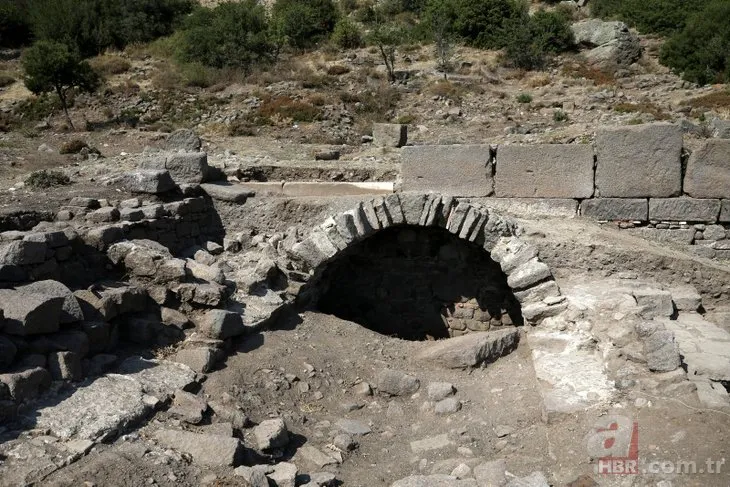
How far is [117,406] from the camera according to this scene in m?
4.95

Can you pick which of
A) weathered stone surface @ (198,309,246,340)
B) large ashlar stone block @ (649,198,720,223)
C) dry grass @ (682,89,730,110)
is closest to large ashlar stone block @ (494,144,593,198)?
large ashlar stone block @ (649,198,720,223)

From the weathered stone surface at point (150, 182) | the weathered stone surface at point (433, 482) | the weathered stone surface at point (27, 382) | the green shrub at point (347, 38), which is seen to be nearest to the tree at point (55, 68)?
the weathered stone surface at point (150, 182)

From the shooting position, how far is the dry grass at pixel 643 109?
18000mm

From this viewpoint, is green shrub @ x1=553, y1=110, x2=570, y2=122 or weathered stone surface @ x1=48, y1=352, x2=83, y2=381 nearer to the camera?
Result: weathered stone surface @ x1=48, y1=352, x2=83, y2=381

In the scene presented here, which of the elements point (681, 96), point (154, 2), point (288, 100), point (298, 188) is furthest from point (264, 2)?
point (298, 188)

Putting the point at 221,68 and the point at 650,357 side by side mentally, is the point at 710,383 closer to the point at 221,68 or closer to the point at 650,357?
Result: the point at 650,357

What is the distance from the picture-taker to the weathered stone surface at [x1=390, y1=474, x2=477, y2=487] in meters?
4.50

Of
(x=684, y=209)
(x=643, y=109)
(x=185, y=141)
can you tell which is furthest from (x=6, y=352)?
(x=643, y=109)

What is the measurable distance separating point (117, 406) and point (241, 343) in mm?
1717

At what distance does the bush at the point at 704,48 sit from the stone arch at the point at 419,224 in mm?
20870

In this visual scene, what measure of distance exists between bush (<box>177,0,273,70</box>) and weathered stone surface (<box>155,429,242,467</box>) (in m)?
25.3

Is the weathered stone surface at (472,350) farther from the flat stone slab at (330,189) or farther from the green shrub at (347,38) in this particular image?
the green shrub at (347,38)

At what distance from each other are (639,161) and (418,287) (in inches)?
121

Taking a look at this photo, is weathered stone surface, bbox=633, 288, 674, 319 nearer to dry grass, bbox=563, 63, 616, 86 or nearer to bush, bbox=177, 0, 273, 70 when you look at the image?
dry grass, bbox=563, 63, 616, 86
